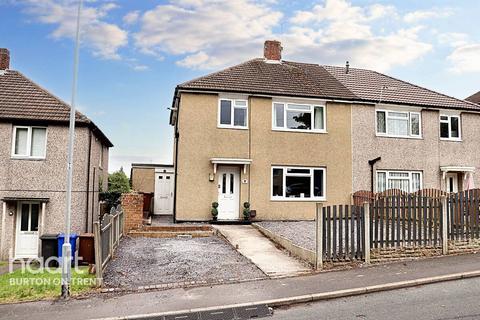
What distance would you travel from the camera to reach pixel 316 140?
17609mm

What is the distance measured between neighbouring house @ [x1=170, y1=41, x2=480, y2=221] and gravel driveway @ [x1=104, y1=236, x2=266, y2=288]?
4.54 meters

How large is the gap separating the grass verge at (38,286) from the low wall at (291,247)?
4.94 m

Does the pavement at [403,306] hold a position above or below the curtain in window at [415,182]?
below

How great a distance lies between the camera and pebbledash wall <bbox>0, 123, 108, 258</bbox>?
1535 centimetres

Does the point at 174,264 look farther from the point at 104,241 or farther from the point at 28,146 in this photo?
the point at 28,146

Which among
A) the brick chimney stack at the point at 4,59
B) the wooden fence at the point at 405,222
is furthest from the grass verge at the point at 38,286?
the brick chimney stack at the point at 4,59

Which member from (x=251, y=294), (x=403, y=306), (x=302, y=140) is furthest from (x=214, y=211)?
(x=403, y=306)

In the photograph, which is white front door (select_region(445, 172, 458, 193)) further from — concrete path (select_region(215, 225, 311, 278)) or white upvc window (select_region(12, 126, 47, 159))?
white upvc window (select_region(12, 126, 47, 159))

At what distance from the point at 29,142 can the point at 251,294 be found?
40.3 feet

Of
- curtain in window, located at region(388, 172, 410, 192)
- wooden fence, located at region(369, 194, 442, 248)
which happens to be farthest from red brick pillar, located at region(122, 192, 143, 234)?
curtain in window, located at region(388, 172, 410, 192)

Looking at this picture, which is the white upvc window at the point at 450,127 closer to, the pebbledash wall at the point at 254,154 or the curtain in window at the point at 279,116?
the pebbledash wall at the point at 254,154

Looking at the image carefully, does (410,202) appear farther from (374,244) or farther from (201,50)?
(201,50)

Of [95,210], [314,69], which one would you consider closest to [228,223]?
[95,210]

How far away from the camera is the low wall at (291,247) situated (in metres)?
9.65
